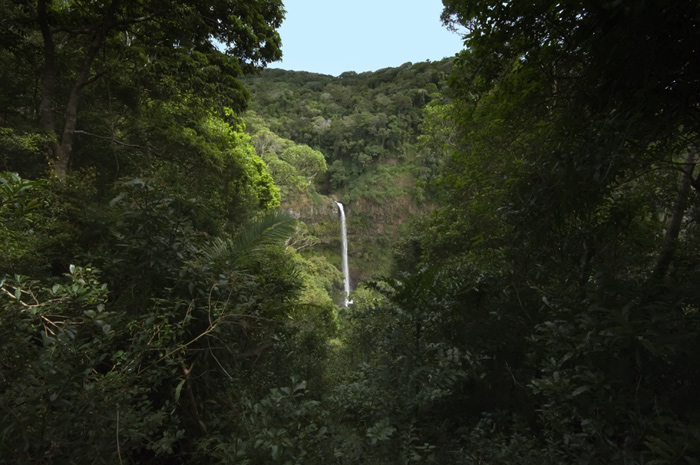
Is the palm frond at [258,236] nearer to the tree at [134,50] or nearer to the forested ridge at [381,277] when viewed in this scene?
the forested ridge at [381,277]

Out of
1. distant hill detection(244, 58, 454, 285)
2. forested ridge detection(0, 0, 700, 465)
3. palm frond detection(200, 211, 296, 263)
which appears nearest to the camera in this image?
forested ridge detection(0, 0, 700, 465)

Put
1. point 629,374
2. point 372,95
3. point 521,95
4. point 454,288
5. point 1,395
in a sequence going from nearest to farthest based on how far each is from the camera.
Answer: point 1,395
point 629,374
point 521,95
point 454,288
point 372,95

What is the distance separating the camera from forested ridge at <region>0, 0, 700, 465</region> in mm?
1507

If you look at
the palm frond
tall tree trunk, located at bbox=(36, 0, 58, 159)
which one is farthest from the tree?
the palm frond

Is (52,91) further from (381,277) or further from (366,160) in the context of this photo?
(366,160)

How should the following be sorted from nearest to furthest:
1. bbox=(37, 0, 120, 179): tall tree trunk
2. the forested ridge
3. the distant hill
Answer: the forested ridge < bbox=(37, 0, 120, 179): tall tree trunk < the distant hill

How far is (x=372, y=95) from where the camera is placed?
4281 cm

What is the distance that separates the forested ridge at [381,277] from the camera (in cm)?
151

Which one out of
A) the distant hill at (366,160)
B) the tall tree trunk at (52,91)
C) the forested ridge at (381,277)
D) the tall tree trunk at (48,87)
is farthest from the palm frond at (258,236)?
the distant hill at (366,160)

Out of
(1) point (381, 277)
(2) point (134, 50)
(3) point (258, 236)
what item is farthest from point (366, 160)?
(3) point (258, 236)

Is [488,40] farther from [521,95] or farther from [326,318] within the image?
[326,318]

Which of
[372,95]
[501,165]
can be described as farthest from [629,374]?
[372,95]

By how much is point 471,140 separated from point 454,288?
81.5 inches

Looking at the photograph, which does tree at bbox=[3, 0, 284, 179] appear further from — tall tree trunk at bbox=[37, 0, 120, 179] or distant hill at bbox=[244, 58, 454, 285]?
distant hill at bbox=[244, 58, 454, 285]
